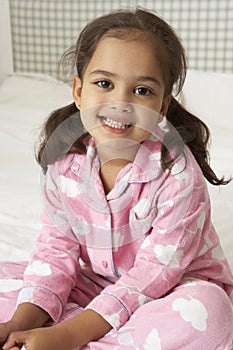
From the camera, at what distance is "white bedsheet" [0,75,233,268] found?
5.11 feet

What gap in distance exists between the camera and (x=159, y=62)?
112 cm

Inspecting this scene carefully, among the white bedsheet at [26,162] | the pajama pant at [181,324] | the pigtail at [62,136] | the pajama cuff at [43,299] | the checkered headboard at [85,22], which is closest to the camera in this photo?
the pajama pant at [181,324]

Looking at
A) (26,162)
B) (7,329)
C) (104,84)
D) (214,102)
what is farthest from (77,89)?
(214,102)

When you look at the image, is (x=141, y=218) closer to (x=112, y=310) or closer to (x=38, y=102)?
(x=112, y=310)

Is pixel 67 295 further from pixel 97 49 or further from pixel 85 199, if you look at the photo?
pixel 97 49

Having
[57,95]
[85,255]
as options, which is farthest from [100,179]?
[57,95]

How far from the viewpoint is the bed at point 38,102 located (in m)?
1.65

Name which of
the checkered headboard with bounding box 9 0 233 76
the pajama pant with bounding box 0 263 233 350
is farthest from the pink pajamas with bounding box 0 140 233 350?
the checkered headboard with bounding box 9 0 233 76

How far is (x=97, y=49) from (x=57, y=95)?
1.43m

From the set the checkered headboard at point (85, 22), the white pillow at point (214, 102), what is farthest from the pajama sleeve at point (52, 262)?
the checkered headboard at point (85, 22)

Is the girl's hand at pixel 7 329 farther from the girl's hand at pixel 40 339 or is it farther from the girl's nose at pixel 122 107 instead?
the girl's nose at pixel 122 107

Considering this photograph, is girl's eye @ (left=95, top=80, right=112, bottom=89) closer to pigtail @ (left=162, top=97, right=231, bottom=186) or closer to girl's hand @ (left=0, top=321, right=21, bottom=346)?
pigtail @ (left=162, top=97, right=231, bottom=186)

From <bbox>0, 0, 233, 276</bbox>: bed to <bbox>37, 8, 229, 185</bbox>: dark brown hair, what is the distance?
0.95 ft

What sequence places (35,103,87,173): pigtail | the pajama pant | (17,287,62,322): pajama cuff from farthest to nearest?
(35,103,87,173): pigtail < (17,287,62,322): pajama cuff < the pajama pant
